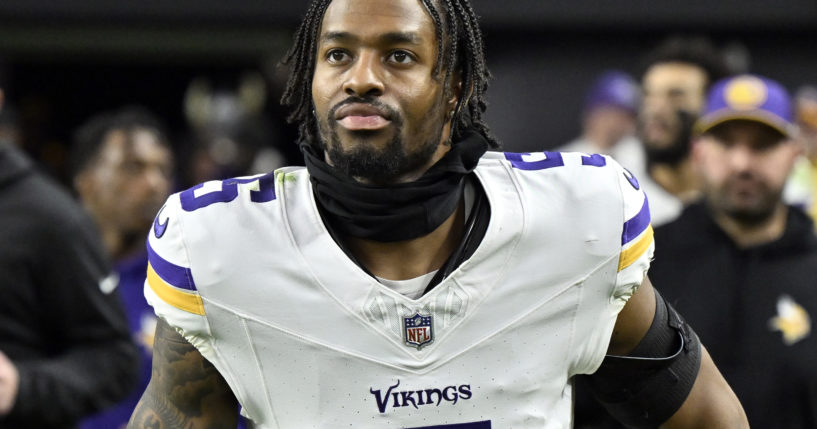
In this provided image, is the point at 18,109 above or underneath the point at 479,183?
underneath

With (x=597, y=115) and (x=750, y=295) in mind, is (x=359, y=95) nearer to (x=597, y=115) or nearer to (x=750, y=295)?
(x=750, y=295)

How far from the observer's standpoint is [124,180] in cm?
670

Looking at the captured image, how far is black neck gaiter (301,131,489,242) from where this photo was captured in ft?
10.2

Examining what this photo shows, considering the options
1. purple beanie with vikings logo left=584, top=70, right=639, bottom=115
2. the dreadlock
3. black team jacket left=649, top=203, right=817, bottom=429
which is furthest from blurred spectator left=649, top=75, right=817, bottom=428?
purple beanie with vikings logo left=584, top=70, right=639, bottom=115

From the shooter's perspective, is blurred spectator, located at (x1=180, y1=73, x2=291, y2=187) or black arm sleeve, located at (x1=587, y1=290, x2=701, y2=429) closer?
black arm sleeve, located at (x1=587, y1=290, x2=701, y2=429)

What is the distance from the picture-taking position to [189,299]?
306 centimetres

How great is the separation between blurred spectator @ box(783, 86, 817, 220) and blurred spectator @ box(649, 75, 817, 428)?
162 cm

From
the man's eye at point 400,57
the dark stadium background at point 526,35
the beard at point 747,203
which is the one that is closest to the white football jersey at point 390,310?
the man's eye at point 400,57

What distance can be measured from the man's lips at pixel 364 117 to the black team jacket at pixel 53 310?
1.90 m

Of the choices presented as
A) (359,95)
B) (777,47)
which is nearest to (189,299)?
(359,95)

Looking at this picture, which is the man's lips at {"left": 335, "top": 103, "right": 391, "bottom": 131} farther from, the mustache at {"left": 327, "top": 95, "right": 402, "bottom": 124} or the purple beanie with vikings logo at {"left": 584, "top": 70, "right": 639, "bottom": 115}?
the purple beanie with vikings logo at {"left": 584, "top": 70, "right": 639, "bottom": 115}

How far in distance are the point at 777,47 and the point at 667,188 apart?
4.13 m

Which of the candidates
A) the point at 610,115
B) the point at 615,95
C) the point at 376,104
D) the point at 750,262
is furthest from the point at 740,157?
the point at 615,95

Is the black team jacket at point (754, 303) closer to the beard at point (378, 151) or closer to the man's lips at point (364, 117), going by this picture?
the beard at point (378, 151)
